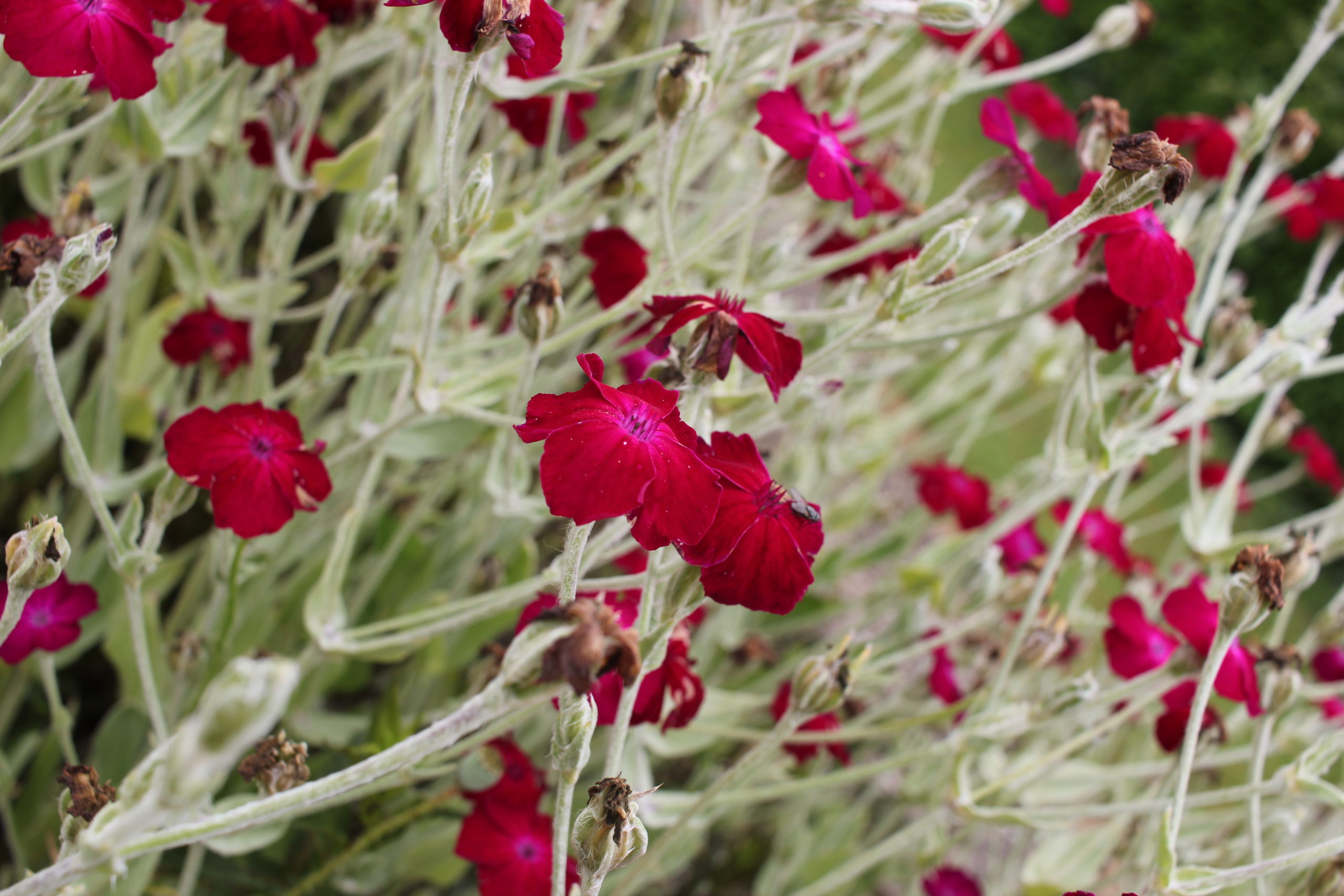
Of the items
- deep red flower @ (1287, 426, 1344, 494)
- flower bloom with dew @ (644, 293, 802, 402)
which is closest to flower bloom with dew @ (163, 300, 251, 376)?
flower bloom with dew @ (644, 293, 802, 402)

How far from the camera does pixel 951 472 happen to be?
5.82 ft

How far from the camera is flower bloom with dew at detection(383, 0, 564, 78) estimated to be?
28.0 inches

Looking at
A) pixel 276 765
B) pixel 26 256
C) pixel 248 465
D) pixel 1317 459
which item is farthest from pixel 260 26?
pixel 1317 459

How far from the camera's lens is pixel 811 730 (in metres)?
1.22

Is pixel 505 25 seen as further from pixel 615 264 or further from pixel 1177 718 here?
pixel 1177 718

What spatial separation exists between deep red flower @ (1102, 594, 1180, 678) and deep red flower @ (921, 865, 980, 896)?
15.5 inches

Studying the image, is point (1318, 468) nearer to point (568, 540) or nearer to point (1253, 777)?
point (1253, 777)

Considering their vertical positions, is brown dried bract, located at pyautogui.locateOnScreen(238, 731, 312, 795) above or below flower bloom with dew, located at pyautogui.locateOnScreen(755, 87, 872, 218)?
below

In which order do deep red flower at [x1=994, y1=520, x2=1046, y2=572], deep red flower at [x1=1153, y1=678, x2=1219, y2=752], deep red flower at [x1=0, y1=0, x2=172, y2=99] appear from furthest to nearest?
deep red flower at [x1=994, y1=520, x2=1046, y2=572]
deep red flower at [x1=1153, y1=678, x2=1219, y2=752]
deep red flower at [x1=0, y1=0, x2=172, y2=99]

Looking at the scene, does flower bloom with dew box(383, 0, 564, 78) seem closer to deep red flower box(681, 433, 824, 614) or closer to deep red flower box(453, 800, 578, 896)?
deep red flower box(681, 433, 824, 614)

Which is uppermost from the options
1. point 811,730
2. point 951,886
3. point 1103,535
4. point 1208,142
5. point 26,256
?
point 26,256

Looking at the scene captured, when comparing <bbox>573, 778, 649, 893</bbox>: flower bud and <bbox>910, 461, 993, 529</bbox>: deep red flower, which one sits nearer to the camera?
<bbox>573, 778, 649, 893</bbox>: flower bud

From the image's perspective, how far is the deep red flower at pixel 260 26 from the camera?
0.94 m

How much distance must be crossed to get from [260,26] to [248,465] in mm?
404
